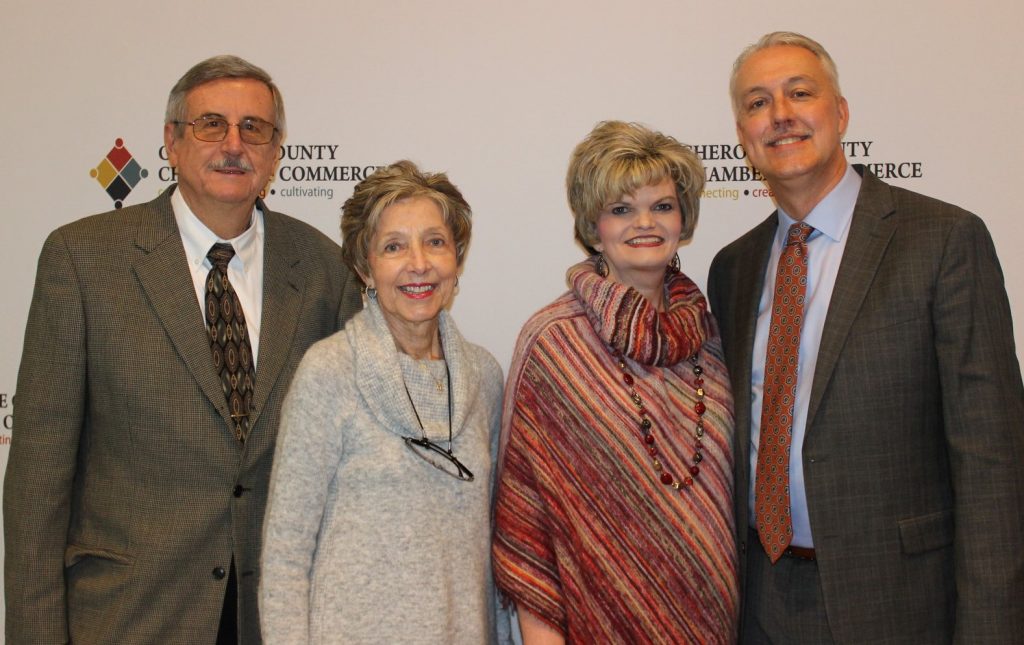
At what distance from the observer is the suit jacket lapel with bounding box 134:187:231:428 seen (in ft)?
6.66

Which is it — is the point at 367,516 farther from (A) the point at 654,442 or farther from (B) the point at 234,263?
(B) the point at 234,263

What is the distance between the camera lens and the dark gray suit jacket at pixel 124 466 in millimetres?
1997

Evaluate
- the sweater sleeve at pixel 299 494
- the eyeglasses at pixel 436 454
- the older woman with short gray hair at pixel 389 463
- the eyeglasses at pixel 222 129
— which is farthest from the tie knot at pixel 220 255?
the eyeglasses at pixel 436 454

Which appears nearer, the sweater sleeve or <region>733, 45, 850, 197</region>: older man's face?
the sweater sleeve

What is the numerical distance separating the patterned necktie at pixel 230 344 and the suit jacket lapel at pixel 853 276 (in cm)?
133

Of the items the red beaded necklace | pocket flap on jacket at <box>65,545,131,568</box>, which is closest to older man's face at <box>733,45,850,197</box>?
the red beaded necklace

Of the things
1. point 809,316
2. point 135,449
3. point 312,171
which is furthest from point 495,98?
point 135,449

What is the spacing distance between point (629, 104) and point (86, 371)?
184 cm

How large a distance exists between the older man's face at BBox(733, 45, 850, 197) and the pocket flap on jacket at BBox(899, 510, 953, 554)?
816mm

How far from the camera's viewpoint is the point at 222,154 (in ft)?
7.00

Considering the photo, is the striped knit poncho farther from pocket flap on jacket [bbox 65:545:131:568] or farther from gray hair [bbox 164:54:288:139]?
gray hair [bbox 164:54:288:139]

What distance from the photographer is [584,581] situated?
6.28ft

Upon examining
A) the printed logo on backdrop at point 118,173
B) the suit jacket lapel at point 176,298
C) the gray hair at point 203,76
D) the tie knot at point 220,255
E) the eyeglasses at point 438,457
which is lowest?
the eyeglasses at point 438,457

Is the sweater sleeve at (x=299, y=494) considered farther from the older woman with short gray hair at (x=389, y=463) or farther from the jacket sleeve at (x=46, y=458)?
the jacket sleeve at (x=46, y=458)
